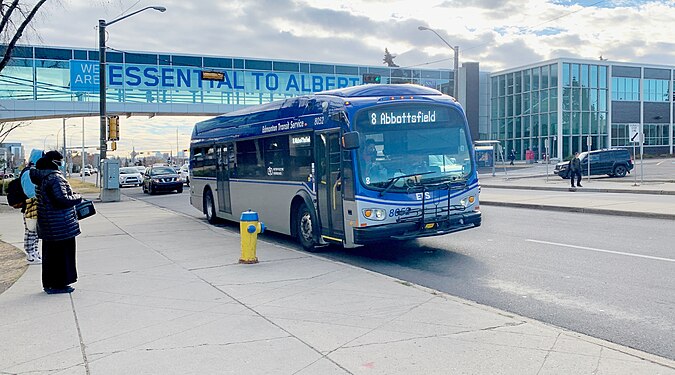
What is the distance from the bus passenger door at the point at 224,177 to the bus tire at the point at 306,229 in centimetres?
433

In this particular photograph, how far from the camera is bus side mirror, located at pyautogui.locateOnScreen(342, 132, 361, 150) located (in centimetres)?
1009

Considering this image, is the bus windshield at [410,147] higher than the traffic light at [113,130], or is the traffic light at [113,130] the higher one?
the traffic light at [113,130]

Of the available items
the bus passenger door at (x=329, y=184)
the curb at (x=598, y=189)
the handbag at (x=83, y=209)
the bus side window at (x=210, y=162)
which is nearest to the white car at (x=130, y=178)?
the curb at (x=598, y=189)

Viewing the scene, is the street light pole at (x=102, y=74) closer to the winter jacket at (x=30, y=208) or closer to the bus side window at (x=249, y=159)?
the bus side window at (x=249, y=159)

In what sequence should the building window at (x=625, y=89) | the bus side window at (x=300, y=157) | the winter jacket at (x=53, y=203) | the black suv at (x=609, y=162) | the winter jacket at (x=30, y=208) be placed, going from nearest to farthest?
the winter jacket at (x=53, y=203), the winter jacket at (x=30, y=208), the bus side window at (x=300, y=157), the black suv at (x=609, y=162), the building window at (x=625, y=89)

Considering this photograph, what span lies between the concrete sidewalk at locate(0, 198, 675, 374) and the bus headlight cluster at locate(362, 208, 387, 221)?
0.88 metres

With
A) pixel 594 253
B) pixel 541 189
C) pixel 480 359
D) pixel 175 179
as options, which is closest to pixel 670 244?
pixel 594 253

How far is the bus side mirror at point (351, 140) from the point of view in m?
10.1

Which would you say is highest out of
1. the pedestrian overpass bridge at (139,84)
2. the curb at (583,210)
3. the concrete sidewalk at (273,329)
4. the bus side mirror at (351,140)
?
the pedestrian overpass bridge at (139,84)

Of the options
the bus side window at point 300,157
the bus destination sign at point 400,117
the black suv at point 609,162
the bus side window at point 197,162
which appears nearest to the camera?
the bus destination sign at point 400,117

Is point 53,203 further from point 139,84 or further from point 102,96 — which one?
point 139,84

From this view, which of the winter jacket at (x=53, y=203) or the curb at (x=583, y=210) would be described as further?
the curb at (x=583, y=210)

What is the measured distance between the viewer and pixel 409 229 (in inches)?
413

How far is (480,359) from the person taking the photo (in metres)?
5.25
